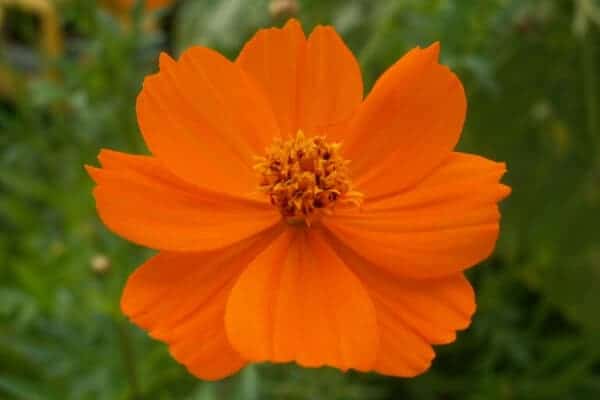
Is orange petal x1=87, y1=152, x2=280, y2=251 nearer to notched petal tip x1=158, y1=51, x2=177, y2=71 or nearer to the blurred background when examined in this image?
notched petal tip x1=158, y1=51, x2=177, y2=71

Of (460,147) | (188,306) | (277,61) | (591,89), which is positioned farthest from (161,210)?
(591,89)

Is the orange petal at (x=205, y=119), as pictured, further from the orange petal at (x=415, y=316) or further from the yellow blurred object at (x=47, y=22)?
the yellow blurred object at (x=47, y=22)

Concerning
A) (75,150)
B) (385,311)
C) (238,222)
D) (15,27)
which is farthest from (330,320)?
(15,27)

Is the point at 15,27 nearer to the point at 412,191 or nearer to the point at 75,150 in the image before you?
the point at 75,150

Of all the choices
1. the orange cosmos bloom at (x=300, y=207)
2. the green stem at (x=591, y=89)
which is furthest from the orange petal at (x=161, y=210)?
the green stem at (x=591, y=89)

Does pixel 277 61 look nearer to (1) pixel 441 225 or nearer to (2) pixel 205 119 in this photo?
(2) pixel 205 119

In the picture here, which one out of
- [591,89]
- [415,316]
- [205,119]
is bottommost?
[415,316]
